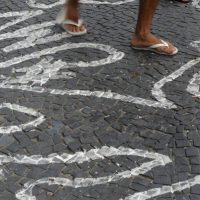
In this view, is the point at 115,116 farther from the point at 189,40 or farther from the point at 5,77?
the point at 189,40

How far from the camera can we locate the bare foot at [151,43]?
4336mm

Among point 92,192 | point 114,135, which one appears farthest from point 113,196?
point 114,135

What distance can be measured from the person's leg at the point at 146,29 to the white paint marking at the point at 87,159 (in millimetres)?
1380

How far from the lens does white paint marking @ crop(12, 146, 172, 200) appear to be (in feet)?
9.86

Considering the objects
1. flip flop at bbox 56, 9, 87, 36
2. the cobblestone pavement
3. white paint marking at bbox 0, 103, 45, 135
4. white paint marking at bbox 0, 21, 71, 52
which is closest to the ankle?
the cobblestone pavement

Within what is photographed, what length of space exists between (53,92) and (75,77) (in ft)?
0.88

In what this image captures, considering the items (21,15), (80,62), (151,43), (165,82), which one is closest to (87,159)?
(165,82)

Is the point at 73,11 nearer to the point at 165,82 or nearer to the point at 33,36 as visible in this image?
the point at 33,36

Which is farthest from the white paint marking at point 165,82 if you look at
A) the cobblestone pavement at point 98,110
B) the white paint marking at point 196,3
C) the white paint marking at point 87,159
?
the white paint marking at point 196,3

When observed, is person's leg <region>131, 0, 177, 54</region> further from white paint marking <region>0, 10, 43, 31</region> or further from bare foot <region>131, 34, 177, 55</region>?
white paint marking <region>0, 10, 43, 31</region>

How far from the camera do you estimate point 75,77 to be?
409 centimetres

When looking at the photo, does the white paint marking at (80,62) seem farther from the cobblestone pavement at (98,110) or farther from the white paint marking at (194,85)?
the white paint marking at (194,85)

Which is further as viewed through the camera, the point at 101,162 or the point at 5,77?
the point at 5,77

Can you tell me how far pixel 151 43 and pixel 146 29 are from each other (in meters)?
0.14
